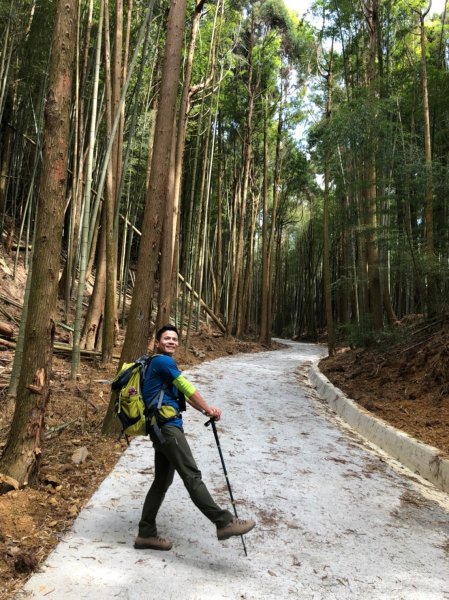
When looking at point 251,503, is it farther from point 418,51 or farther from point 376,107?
point 418,51

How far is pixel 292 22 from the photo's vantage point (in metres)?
14.9

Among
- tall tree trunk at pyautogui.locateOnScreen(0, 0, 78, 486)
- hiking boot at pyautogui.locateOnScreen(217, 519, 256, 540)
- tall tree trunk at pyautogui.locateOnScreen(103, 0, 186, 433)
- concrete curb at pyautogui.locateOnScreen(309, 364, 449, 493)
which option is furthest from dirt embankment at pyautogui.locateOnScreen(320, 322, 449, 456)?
tall tree trunk at pyautogui.locateOnScreen(0, 0, 78, 486)

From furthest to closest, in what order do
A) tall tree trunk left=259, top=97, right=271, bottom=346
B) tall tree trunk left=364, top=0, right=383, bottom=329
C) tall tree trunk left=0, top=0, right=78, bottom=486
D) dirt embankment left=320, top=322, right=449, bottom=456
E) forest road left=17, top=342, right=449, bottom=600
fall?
tall tree trunk left=259, top=97, right=271, bottom=346
tall tree trunk left=364, top=0, right=383, bottom=329
dirt embankment left=320, top=322, right=449, bottom=456
tall tree trunk left=0, top=0, right=78, bottom=486
forest road left=17, top=342, right=449, bottom=600

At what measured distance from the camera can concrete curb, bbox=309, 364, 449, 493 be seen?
12.8 feet

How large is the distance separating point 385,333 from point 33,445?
624 cm

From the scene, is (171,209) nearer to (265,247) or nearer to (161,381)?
(161,381)

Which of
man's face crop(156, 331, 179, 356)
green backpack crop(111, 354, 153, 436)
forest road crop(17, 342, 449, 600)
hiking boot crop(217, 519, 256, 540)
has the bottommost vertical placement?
forest road crop(17, 342, 449, 600)

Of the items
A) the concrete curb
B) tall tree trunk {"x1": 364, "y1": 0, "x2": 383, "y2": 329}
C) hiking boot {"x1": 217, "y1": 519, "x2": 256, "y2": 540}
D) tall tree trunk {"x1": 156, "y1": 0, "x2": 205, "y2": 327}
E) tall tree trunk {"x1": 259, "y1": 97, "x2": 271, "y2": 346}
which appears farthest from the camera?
tall tree trunk {"x1": 259, "y1": 97, "x2": 271, "y2": 346}

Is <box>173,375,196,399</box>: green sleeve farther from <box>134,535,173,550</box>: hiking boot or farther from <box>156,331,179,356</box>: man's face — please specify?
<box>134,535,173,550</box>: hiking boot

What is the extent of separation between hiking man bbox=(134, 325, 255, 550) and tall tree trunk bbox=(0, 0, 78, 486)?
91 centimetres

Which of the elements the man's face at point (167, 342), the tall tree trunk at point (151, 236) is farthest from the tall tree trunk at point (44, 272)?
the tall tree trunk at point (151, 236)

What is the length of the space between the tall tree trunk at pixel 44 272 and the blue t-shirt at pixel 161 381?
2.98 feet

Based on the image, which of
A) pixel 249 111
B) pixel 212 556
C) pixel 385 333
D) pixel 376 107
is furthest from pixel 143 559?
pixel 249 111

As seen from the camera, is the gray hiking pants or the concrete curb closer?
the gray hiking pants
